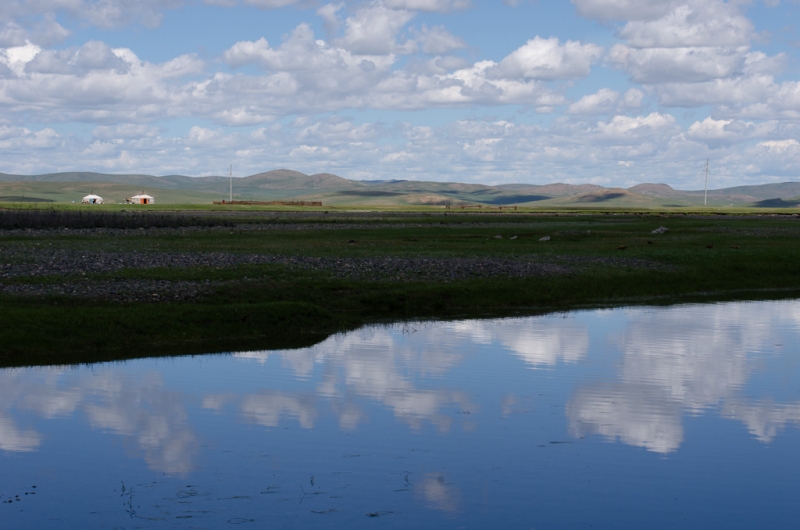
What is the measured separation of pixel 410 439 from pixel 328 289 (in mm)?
21032

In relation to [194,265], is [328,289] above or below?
below

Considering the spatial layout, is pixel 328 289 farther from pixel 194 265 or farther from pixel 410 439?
pixel 410 439

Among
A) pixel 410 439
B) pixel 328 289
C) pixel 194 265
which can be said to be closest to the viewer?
pixel 410 439

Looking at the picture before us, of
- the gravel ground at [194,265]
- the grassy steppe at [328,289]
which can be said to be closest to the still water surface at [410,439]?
the grassy steppe at [328,289]

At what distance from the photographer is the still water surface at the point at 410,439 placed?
14656 mm

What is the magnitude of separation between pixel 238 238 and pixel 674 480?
5716cm

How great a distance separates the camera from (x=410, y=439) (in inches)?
730

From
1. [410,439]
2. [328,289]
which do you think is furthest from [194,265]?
[410,439]

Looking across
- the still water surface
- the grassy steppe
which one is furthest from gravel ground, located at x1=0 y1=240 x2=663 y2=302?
the still water surface

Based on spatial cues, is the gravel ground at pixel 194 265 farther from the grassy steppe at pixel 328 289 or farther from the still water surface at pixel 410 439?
the still water surface at pixel 410 439

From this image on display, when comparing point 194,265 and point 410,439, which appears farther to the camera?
point 194,265

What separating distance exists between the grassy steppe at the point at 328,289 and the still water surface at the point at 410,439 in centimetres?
280

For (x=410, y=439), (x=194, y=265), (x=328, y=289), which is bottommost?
(x=410, y=439)

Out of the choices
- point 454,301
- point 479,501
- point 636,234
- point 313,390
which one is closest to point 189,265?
point 454,301
